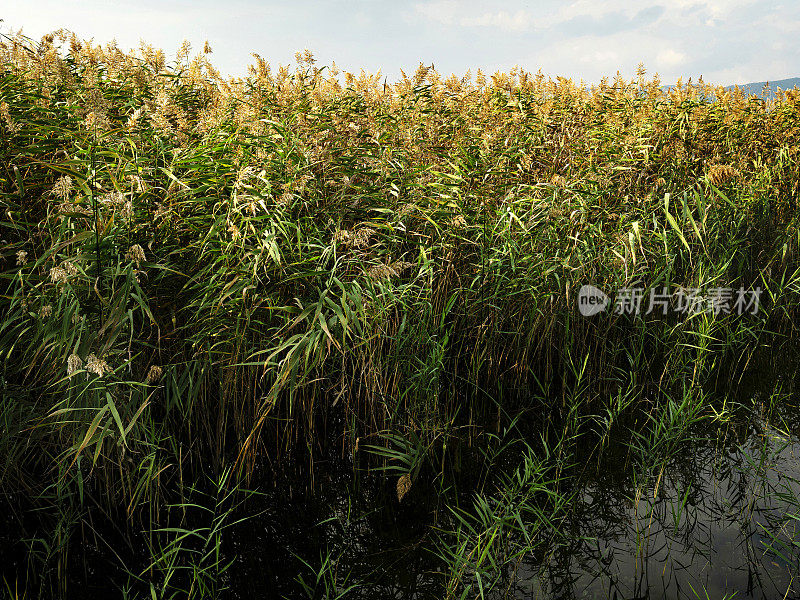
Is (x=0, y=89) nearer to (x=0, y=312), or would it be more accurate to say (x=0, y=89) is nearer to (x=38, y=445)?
(x=0, y=312)

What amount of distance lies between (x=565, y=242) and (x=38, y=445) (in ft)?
8.74

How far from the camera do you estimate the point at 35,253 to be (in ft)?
8.07

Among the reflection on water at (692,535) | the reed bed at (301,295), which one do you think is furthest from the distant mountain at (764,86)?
the reflection on water at (692,535)

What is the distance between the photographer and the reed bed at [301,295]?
87.8 inches

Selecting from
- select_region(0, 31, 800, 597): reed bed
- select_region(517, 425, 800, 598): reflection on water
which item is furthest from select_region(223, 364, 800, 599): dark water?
select_region(0, 31, 800, 597): reed bed

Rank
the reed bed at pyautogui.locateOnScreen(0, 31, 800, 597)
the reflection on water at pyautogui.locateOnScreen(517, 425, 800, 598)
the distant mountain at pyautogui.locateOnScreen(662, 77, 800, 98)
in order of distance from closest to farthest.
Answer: the reflection on water at pyautogui.locateOnScreen(517, 425, 800, 598) → the reed bed at pyautogui.locateOnScreen(0, 31, 800, 597) → the distant mountain at pyautogui.locateOnScreen(662, 77, 800, 98)

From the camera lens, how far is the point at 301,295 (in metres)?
2.55

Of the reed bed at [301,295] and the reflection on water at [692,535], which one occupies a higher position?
the reed bed at [301,295]

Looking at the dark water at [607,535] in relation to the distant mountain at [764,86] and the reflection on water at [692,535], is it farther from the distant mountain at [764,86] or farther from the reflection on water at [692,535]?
the distant mountain at [764,86]

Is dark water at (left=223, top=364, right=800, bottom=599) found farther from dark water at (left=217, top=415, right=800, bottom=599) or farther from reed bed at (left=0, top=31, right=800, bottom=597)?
reed bed at (left=0, top=31, right=800, bottom=597)

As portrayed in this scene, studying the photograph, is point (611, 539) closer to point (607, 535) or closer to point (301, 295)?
point (607, 535)

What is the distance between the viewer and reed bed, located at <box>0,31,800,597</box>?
7.32 feet

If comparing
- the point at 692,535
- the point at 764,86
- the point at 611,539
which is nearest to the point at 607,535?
the point at 611,539

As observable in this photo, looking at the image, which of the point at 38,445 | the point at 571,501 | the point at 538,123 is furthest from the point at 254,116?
the point at 571,501
